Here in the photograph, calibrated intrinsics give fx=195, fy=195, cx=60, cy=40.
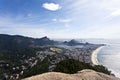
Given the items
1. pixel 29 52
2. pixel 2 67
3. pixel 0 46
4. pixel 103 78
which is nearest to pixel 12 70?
pixel 2 67

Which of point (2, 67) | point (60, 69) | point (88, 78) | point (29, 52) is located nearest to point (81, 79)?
point (88, 78)

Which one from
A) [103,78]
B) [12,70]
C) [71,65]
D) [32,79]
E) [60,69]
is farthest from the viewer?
[12,70]

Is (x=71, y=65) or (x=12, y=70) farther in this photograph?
(x=12, y=70)

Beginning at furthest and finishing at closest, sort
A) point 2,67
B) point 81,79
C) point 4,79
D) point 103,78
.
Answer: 1. point 2,67
2. point 4,79
3. point 103,78
4. point 81,79

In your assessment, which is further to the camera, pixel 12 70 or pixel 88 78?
pixel 12 70

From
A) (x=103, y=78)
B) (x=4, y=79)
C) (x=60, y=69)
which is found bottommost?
(x=4, y=79)

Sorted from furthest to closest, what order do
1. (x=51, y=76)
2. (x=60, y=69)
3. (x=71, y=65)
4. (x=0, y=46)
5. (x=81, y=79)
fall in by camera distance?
(x=0, y=46) → (x=71, y=65) → (x=60, y=69) → (x=81, y=79) → (x=51, y=76)

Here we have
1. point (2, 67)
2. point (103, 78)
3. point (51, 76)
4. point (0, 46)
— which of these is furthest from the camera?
point (0, 46)

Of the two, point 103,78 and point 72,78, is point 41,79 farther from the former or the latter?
point 103,78

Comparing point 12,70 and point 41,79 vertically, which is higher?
point 41,79

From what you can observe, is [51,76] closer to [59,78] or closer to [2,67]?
[59,78]
